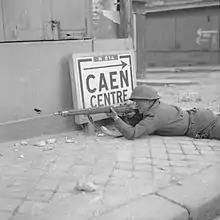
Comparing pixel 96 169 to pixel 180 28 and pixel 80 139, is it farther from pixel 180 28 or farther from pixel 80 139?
pixel 180 28

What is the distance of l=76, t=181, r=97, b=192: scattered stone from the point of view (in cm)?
325

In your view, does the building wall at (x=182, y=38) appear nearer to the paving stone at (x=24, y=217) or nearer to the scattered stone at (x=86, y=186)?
the scattered stone at (x=86, y=186)

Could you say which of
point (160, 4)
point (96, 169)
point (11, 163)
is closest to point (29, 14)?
point (11, 163)

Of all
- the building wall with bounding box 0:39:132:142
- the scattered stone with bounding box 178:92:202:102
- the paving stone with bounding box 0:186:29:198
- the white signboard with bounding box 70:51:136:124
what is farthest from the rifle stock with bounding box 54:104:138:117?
the scattered stone with bounding box 178:92:202:102

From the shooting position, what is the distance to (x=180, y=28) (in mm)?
16531

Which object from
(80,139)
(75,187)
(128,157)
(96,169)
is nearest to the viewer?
(75,187)

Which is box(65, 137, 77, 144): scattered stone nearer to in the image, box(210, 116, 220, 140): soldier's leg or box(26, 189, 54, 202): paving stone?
box(26, 189, 54, 202): paving stone

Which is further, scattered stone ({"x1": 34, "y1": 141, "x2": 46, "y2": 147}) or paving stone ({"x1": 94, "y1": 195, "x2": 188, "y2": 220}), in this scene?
scattered stone ({"x1": 34, "y1": 141, "x2": 46, "y2": 147})

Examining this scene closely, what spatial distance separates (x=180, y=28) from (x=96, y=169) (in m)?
13.7

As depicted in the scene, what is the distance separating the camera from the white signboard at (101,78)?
506cm

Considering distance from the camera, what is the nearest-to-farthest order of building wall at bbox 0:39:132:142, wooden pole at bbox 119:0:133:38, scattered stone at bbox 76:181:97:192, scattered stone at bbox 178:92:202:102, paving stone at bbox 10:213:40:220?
1. paving stone at bbox 10:213:40:220
2. scattered stone at bbox 76:181:97:192
3. building wall at bbox 0:39:132:142
4. wooden pole at bbox 119:0:133:38
5. scattered stone at bbox 178:92:202:102

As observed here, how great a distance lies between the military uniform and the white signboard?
0.57 m

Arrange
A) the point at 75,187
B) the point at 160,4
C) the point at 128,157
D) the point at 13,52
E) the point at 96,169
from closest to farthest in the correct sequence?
1. the point at 75,187
2. the point at 96,169
3. the point at 128,157
4. the point at 13,52
5. the point at 160,4

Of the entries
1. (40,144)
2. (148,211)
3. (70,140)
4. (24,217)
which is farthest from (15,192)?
(70,140)
